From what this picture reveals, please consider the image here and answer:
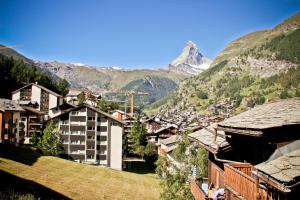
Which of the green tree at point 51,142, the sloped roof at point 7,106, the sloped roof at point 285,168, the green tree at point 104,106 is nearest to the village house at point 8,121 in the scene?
the sloped roof at point 7,106

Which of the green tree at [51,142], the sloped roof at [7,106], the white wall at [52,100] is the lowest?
the green tree at [51,142]

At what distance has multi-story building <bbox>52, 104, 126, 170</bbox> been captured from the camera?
81.7 meters

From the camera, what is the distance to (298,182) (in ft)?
24.7

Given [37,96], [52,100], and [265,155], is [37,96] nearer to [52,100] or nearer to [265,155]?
[52,100]

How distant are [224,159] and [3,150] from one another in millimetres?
57557

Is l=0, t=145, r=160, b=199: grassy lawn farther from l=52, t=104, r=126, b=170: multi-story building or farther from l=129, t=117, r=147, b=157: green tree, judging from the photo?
l=129, t=117, r=147, b=157: green tree

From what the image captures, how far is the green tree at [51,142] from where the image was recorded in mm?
77000

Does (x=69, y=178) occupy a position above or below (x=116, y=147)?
below

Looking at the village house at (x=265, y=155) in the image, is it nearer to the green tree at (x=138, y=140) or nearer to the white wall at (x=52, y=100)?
the green tree at (x=138, y=140)

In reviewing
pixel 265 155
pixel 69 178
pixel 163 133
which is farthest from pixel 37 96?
pixel 265 155

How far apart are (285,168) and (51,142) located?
246 feet

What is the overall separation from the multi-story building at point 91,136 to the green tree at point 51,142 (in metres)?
2.04

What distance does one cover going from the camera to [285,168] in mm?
8375

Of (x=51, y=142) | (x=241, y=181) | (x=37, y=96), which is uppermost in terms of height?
(x=37, y=96)
